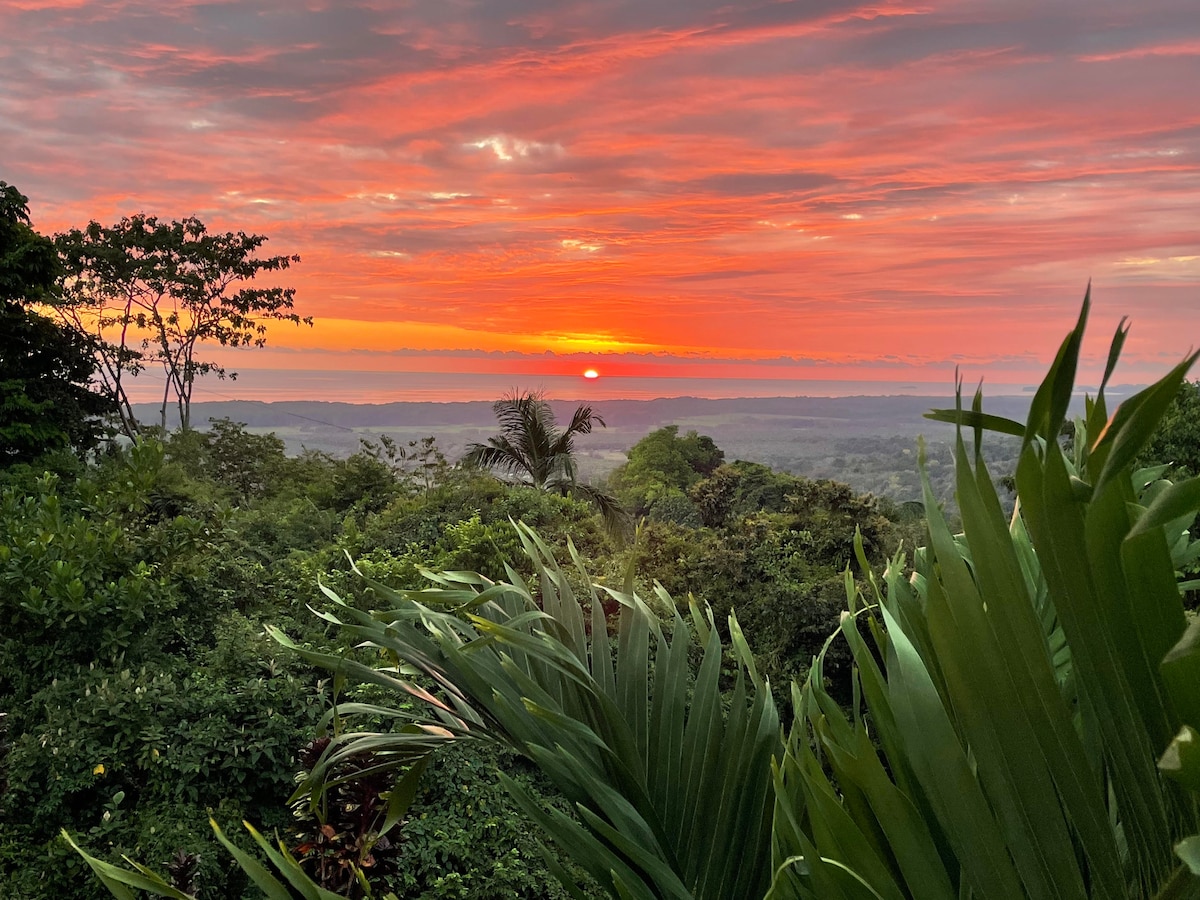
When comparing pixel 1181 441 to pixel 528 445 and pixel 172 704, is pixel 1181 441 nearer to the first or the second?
pixel 528 445

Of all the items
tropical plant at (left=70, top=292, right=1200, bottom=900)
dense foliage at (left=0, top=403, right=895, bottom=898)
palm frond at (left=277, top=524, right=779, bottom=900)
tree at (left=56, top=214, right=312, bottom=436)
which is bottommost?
dense foliage at (left=0, top=403, right=895, bottom=898)

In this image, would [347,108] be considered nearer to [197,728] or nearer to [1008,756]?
[197,728]

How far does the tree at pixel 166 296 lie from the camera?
63.6ft

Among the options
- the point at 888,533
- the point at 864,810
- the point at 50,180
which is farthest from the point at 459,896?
the point at 50,180

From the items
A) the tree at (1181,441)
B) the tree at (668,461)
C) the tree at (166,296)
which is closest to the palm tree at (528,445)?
the tree at (668,461)

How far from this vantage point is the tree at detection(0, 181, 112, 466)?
411 inches

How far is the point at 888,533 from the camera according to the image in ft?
26.8

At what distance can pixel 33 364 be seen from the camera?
38.4 ft

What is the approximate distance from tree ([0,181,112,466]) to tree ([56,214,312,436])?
275 inches

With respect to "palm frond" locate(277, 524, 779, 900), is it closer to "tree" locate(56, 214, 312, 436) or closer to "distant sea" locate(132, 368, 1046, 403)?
"distant sea" locate(132, 368, 1046, 403)

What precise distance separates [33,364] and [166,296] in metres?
9.43

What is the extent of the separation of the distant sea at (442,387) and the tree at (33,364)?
7.79 metres

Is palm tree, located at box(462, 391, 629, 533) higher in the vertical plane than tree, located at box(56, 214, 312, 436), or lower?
lower

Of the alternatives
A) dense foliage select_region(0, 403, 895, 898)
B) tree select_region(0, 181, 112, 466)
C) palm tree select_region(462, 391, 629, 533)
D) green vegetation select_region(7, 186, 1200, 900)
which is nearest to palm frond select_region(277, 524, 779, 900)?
green vegetation select_region(7, 186, 1200, 900)
